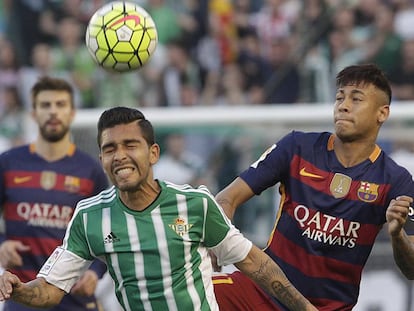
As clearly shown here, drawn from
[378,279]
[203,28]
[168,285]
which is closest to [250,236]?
[378,279]

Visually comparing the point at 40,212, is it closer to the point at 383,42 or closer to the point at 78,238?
the point at 78,238

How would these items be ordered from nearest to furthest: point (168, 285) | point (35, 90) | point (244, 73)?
point (168, 285) → point (35, 90) → point (244, 73)

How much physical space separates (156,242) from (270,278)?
23.4 inches

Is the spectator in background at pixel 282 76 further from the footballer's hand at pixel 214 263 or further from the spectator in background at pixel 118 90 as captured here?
the footballer's hand at pixel 214 263

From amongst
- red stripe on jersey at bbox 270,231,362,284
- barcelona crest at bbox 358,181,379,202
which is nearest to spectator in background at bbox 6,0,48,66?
red stripe on jersey at bbox 270,231,362,284

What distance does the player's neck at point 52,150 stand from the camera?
7.64 metres

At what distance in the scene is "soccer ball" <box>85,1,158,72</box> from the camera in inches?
266

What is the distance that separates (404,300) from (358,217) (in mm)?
3912

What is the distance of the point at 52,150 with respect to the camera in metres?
7.66

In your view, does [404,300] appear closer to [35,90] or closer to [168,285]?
[35,90]

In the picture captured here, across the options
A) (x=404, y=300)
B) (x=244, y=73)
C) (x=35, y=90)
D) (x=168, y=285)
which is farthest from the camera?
(x=244, y=73)

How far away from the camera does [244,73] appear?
12.1m

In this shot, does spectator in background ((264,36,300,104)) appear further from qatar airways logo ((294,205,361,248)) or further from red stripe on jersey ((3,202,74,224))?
qatar airways logo ((294,205,361,248))

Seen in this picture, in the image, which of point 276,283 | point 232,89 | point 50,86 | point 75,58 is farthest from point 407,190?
point 75,58
